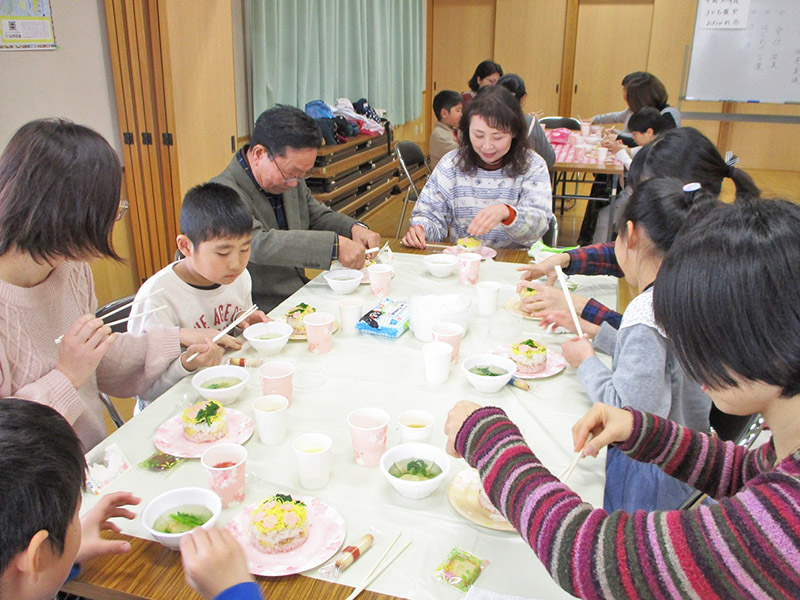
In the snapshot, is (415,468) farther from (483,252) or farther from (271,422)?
(483,252)

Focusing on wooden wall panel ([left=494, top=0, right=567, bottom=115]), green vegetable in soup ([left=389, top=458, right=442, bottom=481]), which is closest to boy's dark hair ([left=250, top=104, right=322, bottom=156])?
green vegetable in soup ([left=389, top=458, right=442, bottom=481])

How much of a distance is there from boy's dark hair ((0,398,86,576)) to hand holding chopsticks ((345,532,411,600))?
37 cm

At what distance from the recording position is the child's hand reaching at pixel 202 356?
143 cm

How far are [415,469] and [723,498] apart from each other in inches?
18.8

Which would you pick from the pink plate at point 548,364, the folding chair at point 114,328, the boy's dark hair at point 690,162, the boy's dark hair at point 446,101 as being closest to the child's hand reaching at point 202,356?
the folding chair at point 114,328

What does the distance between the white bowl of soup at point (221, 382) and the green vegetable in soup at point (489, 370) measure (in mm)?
501

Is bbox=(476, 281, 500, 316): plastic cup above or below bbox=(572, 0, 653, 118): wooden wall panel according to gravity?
below

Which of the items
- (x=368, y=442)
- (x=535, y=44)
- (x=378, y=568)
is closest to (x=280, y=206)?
(x=368, y=442)

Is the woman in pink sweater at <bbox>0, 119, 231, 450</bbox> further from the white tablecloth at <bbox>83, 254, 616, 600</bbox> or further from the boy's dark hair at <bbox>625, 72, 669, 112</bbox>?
the boy's dark hair at <bbox>625, 72, 669, 112</bbox>

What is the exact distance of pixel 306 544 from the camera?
0.92 metres

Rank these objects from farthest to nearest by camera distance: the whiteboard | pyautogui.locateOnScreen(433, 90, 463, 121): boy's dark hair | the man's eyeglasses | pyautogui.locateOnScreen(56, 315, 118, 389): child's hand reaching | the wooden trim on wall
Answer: the wooden trim on wall, the whiteboard, pyautogui.locateOnScreen(433, 90, 463, 121): boy's dark hair, the man's eyeglasses, pyautogui.locateOnScreen(56, 315, 118, 389): child's hand reaching

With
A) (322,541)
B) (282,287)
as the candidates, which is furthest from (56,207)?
(282,287)

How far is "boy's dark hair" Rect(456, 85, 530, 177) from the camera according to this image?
254 centimetres

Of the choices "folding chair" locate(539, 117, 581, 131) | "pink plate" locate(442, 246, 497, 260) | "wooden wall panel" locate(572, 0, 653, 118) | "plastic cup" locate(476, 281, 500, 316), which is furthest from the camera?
"wooden wall panel" locate(572, 0, 653, 118)
